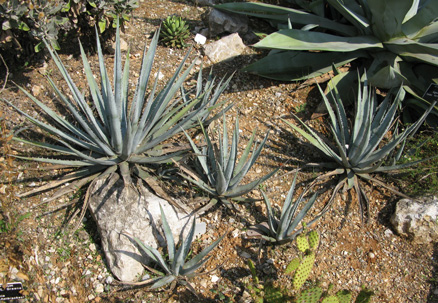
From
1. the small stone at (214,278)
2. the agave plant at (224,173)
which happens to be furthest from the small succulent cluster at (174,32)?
the small stone at (214,278)

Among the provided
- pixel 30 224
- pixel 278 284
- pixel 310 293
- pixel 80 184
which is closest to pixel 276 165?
pixel 278 284

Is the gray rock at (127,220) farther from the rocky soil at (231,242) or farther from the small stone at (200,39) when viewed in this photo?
the small stone at (200,39)

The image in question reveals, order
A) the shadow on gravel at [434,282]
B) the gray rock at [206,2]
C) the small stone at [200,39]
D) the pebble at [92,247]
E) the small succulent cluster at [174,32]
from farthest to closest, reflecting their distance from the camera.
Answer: the gray rock at [206,2], the small stone at [200,39], the small succulent cluster at [174,32], the shadow on gravel at [434,282], the pebble at [92,247]

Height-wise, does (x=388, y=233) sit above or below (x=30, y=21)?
below

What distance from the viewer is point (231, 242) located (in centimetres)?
321

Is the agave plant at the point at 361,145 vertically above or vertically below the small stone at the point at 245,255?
above

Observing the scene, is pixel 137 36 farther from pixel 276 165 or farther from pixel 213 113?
pixel 276 165

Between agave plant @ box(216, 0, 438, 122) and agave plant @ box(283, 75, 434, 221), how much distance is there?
0.37 metres

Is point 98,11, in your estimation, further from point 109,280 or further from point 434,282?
point 434,282

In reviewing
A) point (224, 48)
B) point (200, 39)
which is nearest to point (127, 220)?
point (224, 48)

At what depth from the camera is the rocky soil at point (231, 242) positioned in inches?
113

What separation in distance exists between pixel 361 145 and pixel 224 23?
212 cm

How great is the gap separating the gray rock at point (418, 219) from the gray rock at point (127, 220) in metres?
1.80

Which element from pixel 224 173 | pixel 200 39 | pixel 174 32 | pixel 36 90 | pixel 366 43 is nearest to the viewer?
pixel 224 173
